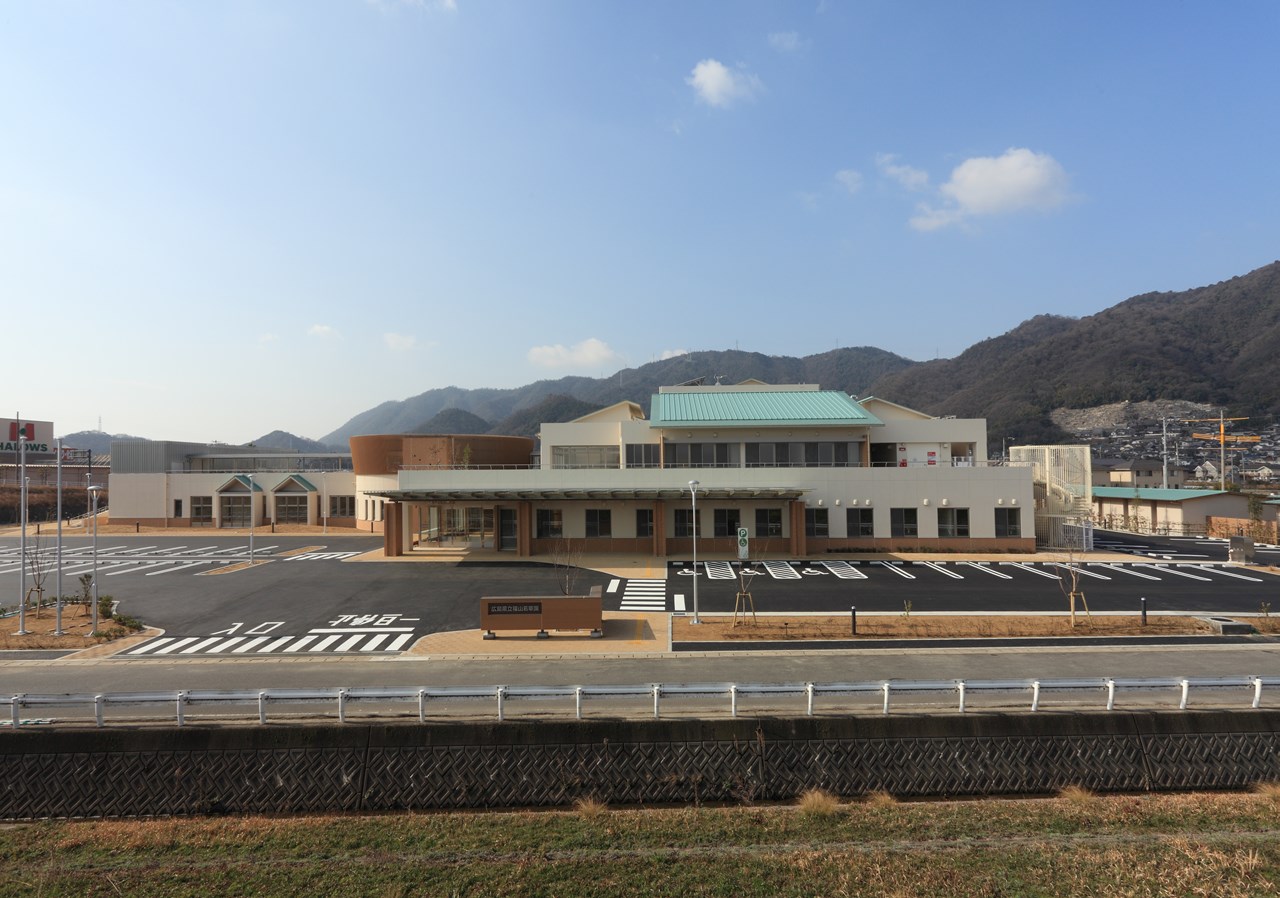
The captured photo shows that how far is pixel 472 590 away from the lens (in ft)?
84.9

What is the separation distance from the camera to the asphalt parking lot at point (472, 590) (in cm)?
1975

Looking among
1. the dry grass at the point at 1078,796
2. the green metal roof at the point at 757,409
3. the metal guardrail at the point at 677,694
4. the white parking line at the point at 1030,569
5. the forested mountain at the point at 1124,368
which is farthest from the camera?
the forested mountain at the point at 1124,368

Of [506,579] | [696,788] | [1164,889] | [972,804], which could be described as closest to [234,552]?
[506,579]

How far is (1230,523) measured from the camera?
4116 cm

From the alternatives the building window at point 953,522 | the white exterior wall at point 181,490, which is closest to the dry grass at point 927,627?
the building window at point 953,522

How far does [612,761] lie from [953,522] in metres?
31.0

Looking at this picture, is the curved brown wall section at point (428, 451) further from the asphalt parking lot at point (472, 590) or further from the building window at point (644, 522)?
the building window at point (644, 522)

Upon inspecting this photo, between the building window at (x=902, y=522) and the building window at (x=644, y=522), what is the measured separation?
14.5 m

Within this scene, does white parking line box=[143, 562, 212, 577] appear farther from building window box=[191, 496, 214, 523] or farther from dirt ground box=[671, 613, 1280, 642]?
dirt ground box=[671, 613, 1280, 642]

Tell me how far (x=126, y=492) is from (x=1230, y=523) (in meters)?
92.6

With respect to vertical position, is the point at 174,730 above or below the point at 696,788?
above

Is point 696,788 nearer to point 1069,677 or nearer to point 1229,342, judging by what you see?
point 1069,677

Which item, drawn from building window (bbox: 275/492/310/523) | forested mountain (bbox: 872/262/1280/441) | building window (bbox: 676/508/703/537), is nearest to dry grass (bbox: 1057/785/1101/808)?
building window (bbox: 676/508/703/537)

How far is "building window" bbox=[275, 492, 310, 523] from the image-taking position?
2188 inches
